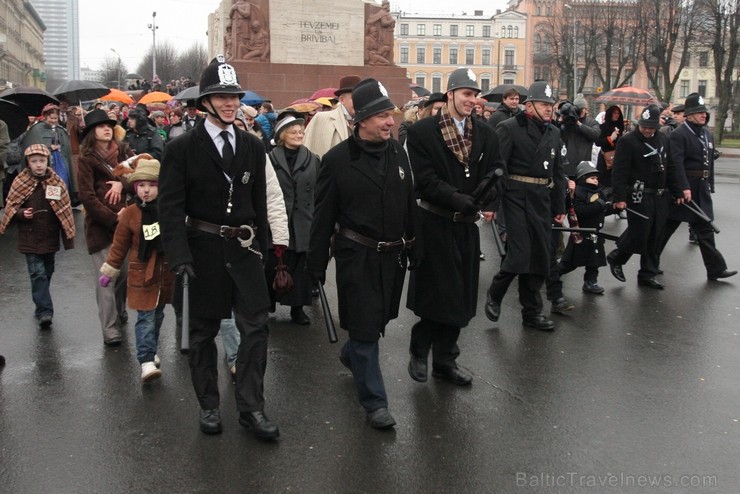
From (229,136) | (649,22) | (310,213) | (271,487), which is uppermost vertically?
(649,22)

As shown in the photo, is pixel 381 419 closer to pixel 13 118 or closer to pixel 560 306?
pixel 560 306

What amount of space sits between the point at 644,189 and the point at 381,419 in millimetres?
5329

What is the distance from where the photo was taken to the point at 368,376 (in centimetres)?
519

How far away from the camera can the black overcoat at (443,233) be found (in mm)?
5746

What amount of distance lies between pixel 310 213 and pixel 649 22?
54833 mm

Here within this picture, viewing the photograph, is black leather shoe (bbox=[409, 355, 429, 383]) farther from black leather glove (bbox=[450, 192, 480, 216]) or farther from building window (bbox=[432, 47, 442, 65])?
building window (bbox=[432, 47, 442, 65])

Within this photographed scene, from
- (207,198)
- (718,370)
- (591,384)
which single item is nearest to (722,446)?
(591,384)

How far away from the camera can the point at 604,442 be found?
4965 millimetres

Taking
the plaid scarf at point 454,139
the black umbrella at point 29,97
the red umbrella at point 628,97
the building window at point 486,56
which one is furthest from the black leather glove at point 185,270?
the building window at point 486,56

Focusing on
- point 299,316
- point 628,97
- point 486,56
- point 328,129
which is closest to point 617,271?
point 328,129

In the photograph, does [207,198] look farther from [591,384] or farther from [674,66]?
[674,66]

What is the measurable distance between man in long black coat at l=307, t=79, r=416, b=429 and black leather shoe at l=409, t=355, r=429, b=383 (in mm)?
766

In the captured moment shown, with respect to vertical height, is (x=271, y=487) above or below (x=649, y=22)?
below

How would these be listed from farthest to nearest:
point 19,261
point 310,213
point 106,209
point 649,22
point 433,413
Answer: point 649,22
point 19,261
point 310,213
point 106,209
point 433,413
